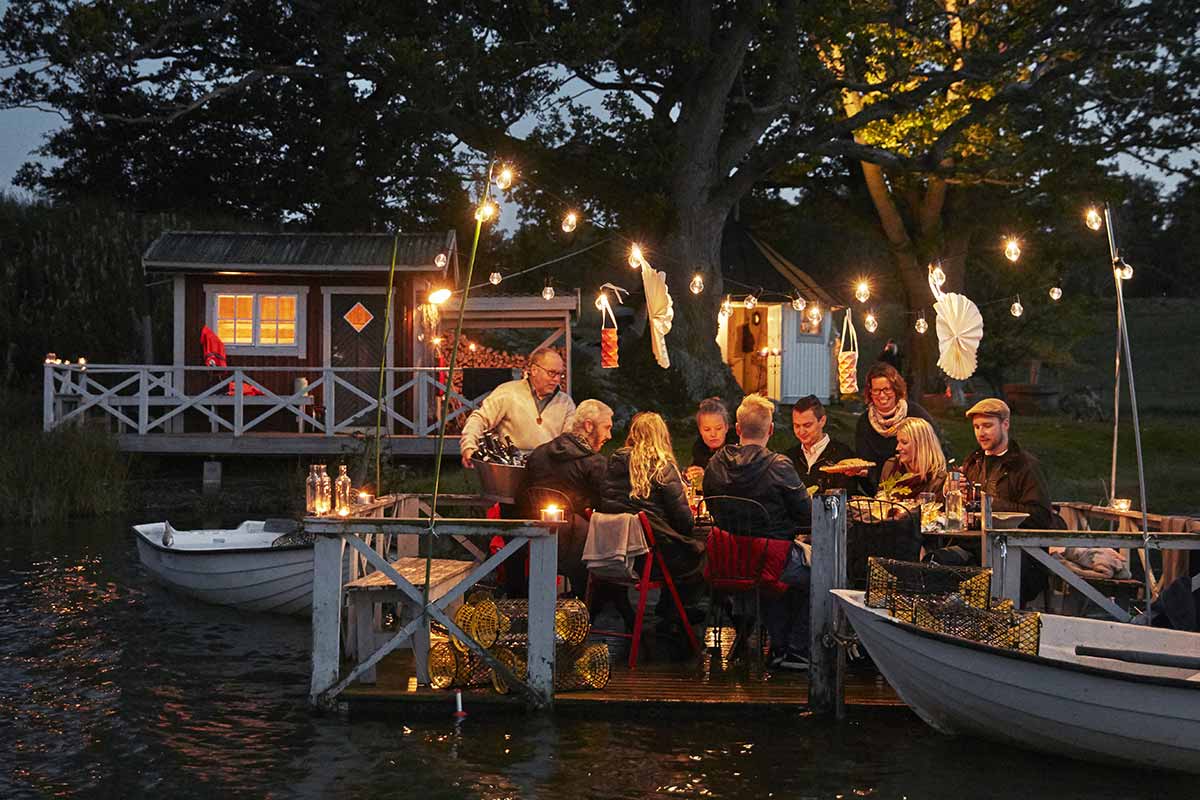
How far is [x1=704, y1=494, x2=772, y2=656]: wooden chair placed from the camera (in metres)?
8.31

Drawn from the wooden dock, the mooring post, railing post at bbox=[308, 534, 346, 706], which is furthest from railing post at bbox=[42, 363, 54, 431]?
the mooring post

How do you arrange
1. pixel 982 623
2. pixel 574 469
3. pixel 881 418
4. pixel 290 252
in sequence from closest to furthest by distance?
pixel 982 623
pixel 574 469
pixel 881 418
pixel 290 252

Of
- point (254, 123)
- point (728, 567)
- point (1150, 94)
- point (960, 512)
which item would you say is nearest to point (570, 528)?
point (728, 567)

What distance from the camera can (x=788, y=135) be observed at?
23953mm

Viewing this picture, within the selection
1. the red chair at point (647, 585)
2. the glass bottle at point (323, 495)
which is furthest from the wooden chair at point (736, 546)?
the glass bottle at point (323, 495)

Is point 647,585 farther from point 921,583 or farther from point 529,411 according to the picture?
point 529,411

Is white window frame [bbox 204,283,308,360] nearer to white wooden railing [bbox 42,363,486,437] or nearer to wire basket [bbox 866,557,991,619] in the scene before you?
white wooden railing [bbox 42,363,486,437]

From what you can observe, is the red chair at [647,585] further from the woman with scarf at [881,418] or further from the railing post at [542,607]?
the woman with scarf at [881,418]

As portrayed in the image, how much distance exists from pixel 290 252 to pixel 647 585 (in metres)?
14.9

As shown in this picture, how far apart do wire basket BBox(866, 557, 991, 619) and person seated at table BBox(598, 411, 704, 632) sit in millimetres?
1509

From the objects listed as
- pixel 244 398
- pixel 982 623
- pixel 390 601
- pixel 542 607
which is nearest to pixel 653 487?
pixel 542 607

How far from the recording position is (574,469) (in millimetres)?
8797

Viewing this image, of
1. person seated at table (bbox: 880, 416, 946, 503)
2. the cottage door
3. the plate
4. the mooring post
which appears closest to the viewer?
the mooring post

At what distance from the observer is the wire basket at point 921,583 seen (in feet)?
23.7
